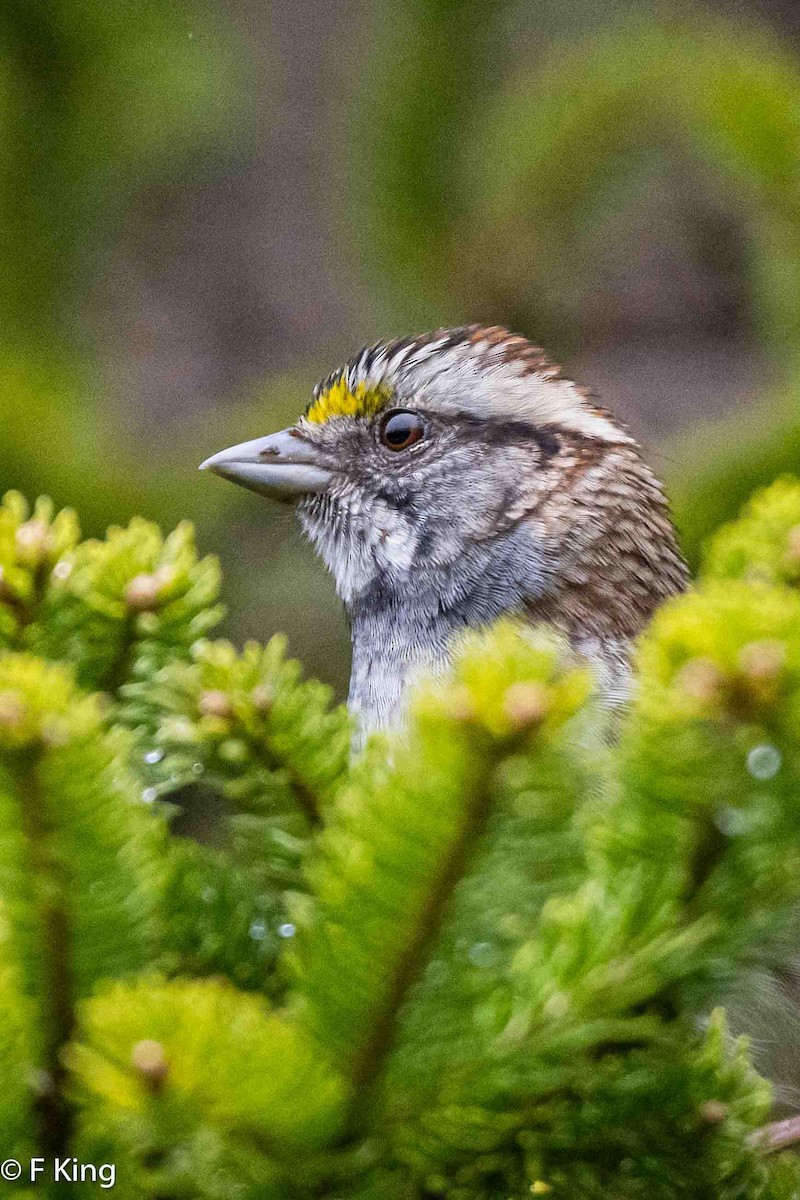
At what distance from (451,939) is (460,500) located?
1.67 meters

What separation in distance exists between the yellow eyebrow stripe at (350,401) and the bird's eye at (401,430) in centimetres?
4

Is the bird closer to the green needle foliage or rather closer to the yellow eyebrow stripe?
the yellow eyebrow stripe

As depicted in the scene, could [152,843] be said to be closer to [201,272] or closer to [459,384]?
[459,384]

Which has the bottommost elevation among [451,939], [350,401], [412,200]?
[451,939]

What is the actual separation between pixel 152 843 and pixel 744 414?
93.0 inches

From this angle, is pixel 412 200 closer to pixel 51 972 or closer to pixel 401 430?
pixel 401 430

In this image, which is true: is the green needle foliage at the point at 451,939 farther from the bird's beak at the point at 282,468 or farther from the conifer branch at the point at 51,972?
the bird's beak at the point at 282,468

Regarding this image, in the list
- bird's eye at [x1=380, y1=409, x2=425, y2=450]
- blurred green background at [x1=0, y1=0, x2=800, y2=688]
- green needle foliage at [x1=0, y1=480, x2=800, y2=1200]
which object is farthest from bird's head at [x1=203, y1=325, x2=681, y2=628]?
green needle foliage at [x1=0, y1=480, x2=800, y2=1200]

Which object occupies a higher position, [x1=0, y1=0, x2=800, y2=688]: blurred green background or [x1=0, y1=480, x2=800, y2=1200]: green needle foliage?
[x1=0, y1=0, x2=800, y2=688]: blurred green background

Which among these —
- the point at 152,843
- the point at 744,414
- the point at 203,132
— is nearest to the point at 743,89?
the point at 744,414

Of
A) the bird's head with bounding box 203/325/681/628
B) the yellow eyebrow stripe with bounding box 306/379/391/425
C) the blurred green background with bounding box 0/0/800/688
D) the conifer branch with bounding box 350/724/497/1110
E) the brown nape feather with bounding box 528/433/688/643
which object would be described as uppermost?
the blurred green background with bounding box 0/0/800/688

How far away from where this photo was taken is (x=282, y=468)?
8.70ft

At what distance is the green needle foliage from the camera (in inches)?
32.0

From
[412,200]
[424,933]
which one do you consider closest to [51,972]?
[424,933]
